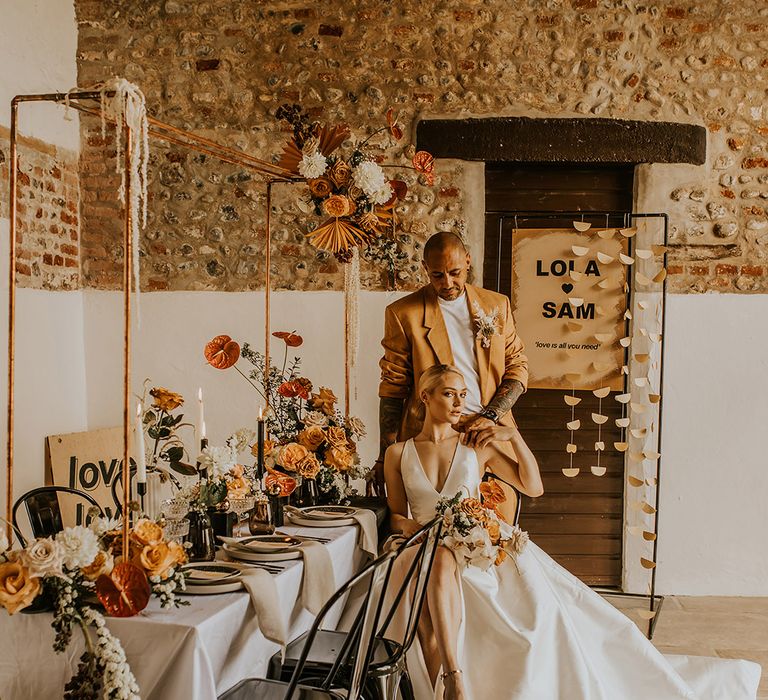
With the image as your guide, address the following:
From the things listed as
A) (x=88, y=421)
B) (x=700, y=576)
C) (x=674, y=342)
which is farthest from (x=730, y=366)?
(x=88, y=421)

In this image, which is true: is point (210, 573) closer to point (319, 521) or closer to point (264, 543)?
point (264, 543)

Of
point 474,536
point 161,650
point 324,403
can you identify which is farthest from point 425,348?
point 161,650

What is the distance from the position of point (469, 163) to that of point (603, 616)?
9.20ft

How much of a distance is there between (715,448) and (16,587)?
413cm

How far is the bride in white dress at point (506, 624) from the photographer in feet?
9.59

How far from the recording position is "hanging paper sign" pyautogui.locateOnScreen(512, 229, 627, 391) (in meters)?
4.89

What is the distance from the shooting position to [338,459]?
11.7 feet

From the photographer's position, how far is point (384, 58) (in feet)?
16.5

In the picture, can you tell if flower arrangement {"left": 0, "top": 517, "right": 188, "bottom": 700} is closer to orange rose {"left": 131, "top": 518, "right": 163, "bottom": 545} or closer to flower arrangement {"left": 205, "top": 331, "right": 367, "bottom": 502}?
orange rose {"left": 131, "top": 518, "right": 163, "bottom": 545}

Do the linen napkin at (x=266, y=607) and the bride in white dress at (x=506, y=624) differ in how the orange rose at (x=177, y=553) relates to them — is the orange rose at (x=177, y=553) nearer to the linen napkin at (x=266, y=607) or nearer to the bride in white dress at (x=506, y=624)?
the linen napkin at (x=266, y=607)

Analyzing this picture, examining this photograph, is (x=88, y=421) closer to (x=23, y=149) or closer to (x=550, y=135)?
(x=23, y=149)

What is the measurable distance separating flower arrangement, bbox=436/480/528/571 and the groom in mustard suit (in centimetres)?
73

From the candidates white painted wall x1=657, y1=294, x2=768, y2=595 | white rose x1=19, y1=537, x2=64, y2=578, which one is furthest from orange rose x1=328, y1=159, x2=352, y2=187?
white painted wall x1=657, y1=294, x2=768, y2=595

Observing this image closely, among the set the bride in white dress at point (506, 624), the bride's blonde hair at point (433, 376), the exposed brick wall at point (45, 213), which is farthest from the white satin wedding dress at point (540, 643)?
the exposed brick wall at point (45, 213)
